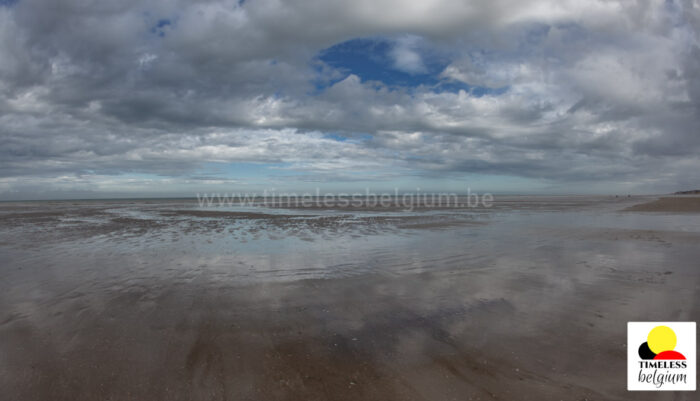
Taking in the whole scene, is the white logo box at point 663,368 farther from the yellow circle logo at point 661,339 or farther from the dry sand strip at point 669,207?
the dry sand strip at point 669,207

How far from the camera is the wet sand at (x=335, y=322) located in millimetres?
4051

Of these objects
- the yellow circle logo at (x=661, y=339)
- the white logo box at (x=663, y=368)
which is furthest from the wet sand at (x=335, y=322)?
the yellow circle logo at (x=661, y=339)

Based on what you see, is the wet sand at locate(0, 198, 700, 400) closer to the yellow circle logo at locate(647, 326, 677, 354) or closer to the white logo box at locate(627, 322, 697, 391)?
the white logo box at locate(627, 322, 697, 391)

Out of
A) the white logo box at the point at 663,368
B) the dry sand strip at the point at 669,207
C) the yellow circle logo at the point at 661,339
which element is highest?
the dry sand strip at the point at 669,207

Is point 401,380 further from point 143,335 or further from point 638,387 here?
point 143,335

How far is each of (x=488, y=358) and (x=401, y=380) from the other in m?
1.33

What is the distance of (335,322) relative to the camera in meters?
5.97

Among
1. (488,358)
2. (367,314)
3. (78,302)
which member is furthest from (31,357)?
(488,358)

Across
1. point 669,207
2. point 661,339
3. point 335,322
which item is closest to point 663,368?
point 661,339

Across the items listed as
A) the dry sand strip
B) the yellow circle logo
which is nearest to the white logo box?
the yellow circle logo

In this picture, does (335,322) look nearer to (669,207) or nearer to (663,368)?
(663,368)

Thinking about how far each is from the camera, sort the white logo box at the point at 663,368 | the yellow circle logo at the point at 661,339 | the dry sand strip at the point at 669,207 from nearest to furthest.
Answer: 1. the white logo box at the point at 663,368
2. the yellow circle logo at the point at 661,339
3. the dry sand strip at the point at 669,207

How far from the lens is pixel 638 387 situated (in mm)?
3992

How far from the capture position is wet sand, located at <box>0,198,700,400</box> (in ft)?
13.3
